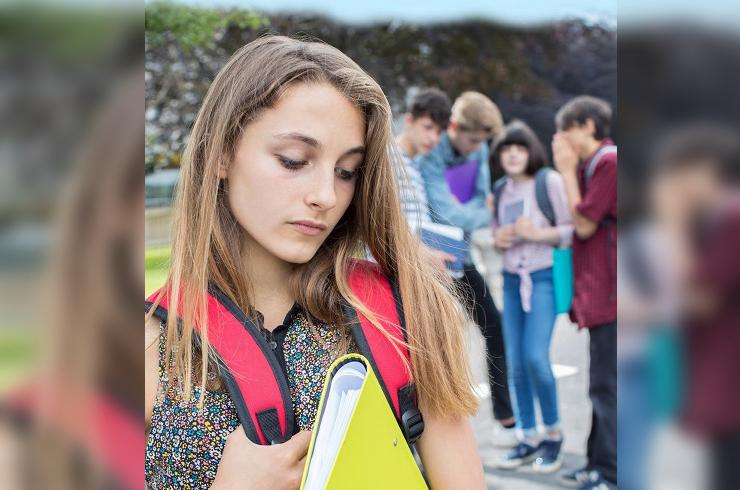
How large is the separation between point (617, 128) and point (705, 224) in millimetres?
104

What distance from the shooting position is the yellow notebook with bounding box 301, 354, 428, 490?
0.77 meters

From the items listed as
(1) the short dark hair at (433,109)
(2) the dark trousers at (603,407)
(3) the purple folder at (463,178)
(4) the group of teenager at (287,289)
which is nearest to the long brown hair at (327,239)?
(4) the group of teenager at (287,289)

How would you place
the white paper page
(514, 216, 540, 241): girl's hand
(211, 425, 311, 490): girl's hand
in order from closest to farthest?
the white paper page
(211, 425, 311, 490): girl's hand
(514, 216, 540, 241): girl's hand

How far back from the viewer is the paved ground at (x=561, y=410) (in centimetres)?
411

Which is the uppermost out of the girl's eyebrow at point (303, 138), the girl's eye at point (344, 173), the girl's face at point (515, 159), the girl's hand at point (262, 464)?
the girl's eyebrow at point (303, 138)

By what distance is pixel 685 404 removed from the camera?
1.64ft

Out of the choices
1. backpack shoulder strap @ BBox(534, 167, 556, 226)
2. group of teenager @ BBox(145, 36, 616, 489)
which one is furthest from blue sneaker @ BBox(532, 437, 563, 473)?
group of teenager @ BBox(145, 36, 616, 489)

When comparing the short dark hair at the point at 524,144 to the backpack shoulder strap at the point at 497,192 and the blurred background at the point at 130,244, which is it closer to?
the backpack shoulder strap at the point at 497,192

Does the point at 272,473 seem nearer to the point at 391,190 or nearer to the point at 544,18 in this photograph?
the point at 391,190

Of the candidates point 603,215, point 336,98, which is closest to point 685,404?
point 336,98

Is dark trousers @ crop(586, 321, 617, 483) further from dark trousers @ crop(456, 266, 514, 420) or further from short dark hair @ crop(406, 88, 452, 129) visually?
short dark hair @ crop(406, 88, 452, 129)

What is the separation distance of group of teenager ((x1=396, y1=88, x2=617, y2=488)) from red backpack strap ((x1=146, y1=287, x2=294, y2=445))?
2.97 meters

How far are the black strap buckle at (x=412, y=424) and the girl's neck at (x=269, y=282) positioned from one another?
230 millimetres

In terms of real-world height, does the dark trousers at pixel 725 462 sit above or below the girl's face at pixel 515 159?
above
